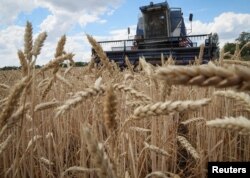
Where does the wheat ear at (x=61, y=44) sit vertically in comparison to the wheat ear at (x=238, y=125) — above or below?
above

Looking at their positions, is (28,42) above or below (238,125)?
above

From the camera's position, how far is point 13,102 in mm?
920

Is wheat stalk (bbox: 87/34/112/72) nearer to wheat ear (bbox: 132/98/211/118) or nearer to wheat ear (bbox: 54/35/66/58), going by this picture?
wheat ear (bbox: 54/35/66/58)

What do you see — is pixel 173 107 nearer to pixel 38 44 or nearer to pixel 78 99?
pixel 78 99

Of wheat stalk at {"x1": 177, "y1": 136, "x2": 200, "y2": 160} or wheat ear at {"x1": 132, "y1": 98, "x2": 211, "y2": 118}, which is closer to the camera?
wheat ear at {"x1": 132, "y1": 98, "x2": 211, "y2": 118}

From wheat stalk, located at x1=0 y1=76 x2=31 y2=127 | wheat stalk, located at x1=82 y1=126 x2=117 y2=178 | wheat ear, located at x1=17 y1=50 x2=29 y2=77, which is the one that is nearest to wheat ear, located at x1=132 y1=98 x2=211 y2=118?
wheat stalk, located at x1=82 y1=126 x2=117 y2=178

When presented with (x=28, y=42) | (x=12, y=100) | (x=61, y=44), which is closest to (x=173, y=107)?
(x=12, y=100)

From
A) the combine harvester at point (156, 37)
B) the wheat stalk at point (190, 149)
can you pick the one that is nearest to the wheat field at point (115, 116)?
the wheat stalk at point (190, 149)

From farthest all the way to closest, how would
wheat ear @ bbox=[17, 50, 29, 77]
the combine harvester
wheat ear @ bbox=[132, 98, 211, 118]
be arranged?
the combine harvester → wheat ear @ bbox=[17, 50, 29, 77] → wheat ear @ bbox=[132, 98, 211, 118]

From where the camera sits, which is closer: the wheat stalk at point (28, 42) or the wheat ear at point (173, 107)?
the wheat ear at point (173, 107)

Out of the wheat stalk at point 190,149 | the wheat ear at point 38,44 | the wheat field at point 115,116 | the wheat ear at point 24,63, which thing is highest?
the wheat ear at point 38,44

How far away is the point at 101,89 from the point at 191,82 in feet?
2.33

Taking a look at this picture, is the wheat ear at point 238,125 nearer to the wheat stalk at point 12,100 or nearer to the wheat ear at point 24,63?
the wheat stalk at point 12,100

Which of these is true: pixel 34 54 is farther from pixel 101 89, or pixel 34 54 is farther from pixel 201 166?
pixel 201 166
